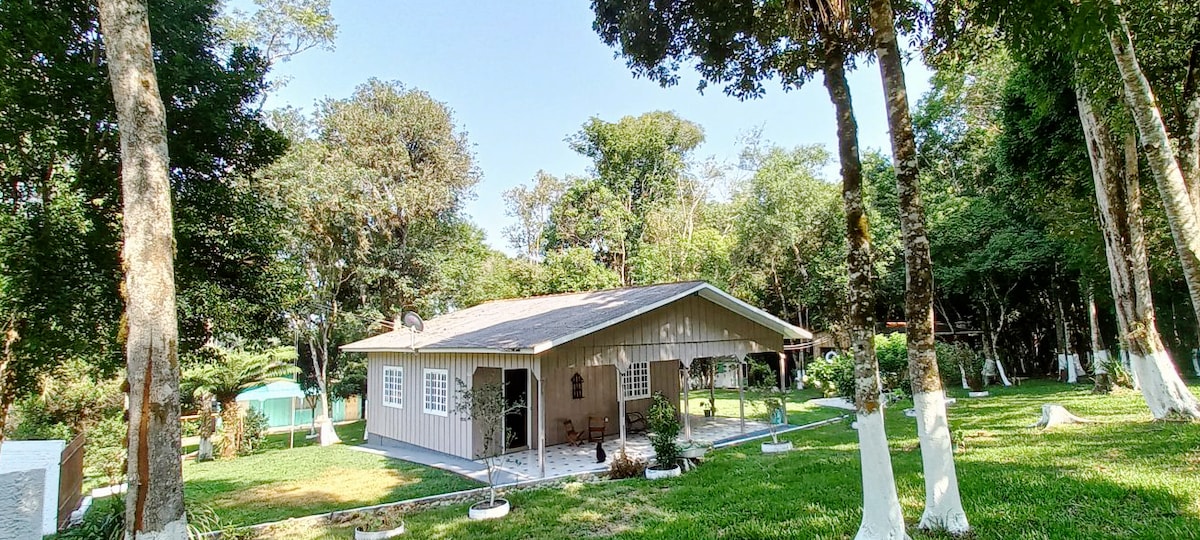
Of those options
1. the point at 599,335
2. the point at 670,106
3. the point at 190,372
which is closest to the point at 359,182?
the point at 190,372

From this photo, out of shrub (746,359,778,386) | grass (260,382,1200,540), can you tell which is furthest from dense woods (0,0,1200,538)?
shrub (746,359,778,386)

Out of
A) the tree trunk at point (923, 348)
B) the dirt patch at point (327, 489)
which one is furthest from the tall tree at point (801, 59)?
the dirt patch at point (327, 489)

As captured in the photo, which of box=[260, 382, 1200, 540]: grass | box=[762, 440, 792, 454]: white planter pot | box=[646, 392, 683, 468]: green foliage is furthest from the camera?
box=[762, 440, 792, 454]: white planter pot

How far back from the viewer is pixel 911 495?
18.9 feet

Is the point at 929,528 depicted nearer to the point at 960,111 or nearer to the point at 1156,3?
the point at 1156,3

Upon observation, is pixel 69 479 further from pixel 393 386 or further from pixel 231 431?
pixel 231 431

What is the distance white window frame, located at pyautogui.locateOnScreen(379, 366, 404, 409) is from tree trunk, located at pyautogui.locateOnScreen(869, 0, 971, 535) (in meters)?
11.9

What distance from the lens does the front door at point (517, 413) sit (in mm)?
12594

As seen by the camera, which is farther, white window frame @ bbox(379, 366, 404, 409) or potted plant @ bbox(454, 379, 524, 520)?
white window frame @ bbox(379, 366, 404, 409)

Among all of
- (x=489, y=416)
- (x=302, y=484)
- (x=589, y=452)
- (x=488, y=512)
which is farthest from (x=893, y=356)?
(x=302, y=484)

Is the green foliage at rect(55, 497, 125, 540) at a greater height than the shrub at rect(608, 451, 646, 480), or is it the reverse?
the green foliage at rect(55, 497, 125, 540)

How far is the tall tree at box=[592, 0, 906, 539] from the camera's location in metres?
4.45

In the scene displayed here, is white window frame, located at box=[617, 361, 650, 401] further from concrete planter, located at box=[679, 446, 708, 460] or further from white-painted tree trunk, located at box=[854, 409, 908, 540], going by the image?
white-painted tree trunk, located at box=[854, 409, 908, 540]

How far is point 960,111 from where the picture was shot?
25891mm
